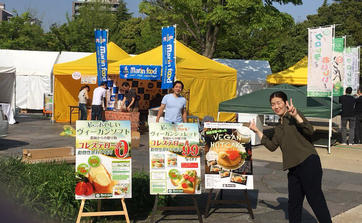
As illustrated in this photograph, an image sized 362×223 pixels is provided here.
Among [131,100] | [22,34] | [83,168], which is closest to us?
[83,168]

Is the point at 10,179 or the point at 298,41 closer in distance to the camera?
the point at 10,179

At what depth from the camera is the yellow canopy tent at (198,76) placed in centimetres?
1694

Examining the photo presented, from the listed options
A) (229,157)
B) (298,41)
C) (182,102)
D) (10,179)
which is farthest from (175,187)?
(298,41)

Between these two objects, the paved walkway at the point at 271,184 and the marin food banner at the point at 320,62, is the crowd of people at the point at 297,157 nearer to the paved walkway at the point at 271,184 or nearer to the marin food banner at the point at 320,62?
the paved walkway at the point at 271,184

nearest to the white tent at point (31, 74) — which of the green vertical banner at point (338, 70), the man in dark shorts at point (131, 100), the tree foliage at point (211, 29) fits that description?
the tree foliage at point (211, 29)

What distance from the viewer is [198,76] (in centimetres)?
1720

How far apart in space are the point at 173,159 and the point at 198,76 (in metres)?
11.5

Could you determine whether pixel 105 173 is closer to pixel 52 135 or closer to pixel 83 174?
pixel 83 174

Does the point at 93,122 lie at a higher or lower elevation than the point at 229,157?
higher

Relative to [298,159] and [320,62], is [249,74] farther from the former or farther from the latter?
[298,159]

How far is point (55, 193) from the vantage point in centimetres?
563

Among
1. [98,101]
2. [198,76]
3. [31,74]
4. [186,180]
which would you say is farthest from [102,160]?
[31,74]

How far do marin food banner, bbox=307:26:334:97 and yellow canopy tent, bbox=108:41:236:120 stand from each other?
501 cm

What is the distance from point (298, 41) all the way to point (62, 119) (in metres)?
28.6
